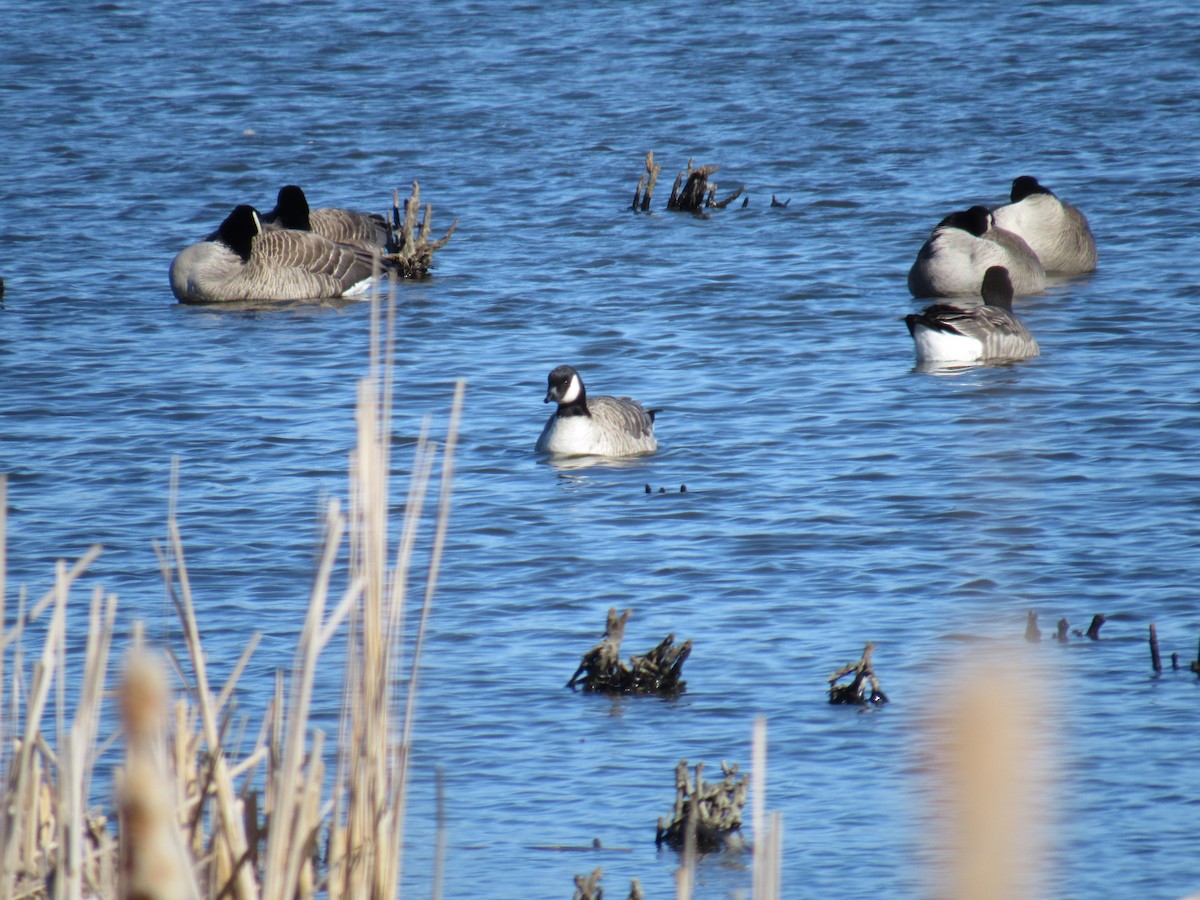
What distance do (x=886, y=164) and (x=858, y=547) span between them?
11.9 meters

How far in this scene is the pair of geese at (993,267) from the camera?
1253 centimetres

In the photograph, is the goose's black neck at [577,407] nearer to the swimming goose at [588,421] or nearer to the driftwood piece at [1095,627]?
the swimming goose at [588,421]

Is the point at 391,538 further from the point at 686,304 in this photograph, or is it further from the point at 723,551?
the point at 686,304

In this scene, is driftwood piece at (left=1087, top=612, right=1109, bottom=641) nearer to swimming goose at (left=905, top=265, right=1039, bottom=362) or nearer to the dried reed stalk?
swimming goose at (left=905, top=265, right=1039, bottom=362)

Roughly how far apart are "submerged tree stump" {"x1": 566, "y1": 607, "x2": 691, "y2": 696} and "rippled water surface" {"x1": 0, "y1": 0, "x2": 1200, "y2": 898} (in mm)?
87

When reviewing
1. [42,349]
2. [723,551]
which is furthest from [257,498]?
[42,349]

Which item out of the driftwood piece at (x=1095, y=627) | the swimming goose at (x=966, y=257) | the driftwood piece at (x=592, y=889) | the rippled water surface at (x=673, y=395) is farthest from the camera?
the swimming goose at (x=966, y=257)

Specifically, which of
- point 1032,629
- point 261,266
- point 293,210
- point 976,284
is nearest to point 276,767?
point 1032,629

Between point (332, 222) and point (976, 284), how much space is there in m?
6.38

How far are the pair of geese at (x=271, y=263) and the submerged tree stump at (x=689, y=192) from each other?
3.04 m

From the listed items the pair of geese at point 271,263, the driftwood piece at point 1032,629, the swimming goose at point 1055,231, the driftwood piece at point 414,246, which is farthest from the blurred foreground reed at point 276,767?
the swimming goose at point 1055,231

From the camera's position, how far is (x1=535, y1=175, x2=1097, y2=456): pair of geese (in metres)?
10.5

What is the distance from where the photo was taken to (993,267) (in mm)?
14070

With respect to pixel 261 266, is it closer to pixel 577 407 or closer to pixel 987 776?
pixel 577 407
